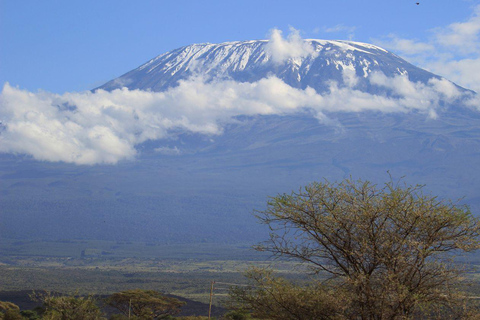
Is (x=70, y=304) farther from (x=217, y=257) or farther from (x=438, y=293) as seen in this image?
(x=217, y=257)

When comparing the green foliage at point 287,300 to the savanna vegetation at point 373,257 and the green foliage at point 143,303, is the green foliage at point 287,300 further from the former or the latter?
the green foliage at point 143,303

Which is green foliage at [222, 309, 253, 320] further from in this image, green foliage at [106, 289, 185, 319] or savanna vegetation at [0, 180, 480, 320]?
savanna vegetation at [0, 180, 480, 320]

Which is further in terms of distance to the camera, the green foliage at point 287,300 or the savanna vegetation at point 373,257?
the green foliage at point 287,300

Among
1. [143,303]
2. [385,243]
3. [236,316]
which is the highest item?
[385,243]

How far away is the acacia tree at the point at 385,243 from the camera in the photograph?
→ 11.5 meters

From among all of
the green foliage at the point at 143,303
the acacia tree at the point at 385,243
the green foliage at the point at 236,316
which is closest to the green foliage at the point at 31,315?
the green foliage at the point at 143,303

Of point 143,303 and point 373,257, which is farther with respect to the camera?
point 143,303

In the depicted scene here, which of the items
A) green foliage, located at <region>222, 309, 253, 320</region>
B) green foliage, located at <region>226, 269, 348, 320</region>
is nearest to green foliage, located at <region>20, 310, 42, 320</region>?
green foliage, located at <region>222, 309, 253, 320</region>

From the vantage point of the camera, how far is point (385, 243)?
459 inches

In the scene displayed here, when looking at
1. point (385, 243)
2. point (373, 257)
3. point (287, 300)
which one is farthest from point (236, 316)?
point (385, 243)

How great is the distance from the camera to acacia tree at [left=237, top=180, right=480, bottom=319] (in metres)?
11.5

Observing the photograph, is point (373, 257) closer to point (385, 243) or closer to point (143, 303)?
point (385, 243)

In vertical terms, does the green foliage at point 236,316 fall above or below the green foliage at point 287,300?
below

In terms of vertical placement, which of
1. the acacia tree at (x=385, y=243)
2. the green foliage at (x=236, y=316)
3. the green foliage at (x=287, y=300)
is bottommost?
the green foliage at (x=236, y=316)
